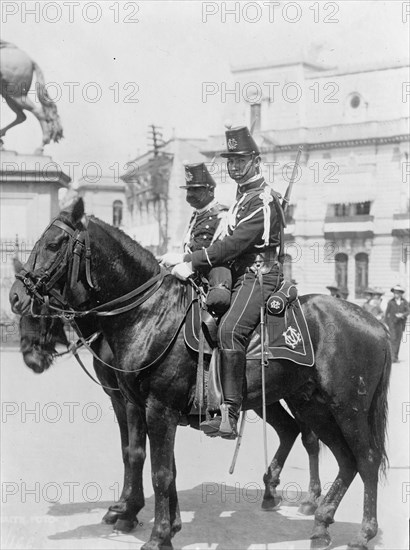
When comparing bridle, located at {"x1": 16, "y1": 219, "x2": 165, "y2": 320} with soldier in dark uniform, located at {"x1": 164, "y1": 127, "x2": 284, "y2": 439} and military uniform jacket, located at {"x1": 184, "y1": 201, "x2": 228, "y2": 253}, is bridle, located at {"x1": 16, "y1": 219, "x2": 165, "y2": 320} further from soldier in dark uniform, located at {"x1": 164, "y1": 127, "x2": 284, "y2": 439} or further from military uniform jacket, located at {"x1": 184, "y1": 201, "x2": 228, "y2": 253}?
military uniform jacket, located at {"x1": 184, "y1": 201, "x2": 228, "y2": 253}

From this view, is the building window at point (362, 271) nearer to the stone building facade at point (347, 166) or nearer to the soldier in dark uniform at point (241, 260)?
the stone building facade at point (347, 166)

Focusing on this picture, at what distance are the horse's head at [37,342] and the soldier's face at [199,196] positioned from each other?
5.30 feet

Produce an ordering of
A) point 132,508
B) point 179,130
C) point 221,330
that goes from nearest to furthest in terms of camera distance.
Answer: point 221,330, point 132,508, point 179,130

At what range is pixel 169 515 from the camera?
5520mm

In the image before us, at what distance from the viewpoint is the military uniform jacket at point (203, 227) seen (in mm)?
6438

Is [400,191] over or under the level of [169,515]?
over

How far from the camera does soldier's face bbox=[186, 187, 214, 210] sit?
6613 mm

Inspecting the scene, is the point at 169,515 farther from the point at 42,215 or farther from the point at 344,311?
the point at 42,215

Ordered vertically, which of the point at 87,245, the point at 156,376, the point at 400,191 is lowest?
the point at 156,376

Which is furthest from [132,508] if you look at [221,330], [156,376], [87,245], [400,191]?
[400,191]

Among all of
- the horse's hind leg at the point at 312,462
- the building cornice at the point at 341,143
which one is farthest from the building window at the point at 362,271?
the horse's hind leg at the point at 312,462

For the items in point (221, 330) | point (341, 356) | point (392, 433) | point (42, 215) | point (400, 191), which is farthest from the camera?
point (400, 191)

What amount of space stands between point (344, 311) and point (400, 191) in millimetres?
39790

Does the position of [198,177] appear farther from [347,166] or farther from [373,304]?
[347,166]
